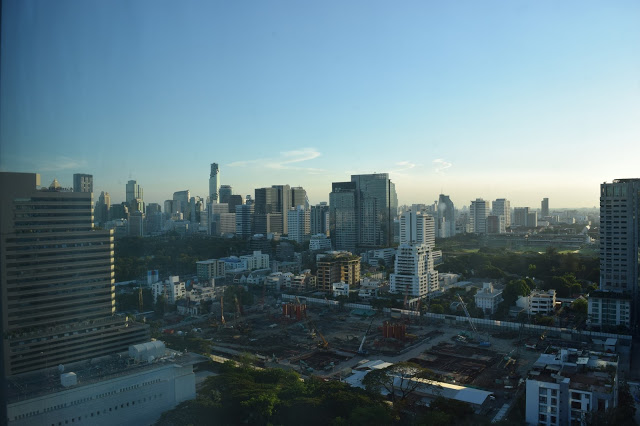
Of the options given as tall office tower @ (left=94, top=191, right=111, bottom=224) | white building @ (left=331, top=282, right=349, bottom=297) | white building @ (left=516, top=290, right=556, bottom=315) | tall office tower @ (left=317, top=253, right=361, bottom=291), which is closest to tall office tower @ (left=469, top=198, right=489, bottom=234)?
tall office tower @ (left=317, top=253, right=361, bottom=291)

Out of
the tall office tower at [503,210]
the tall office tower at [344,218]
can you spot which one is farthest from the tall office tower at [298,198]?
the tall office tower at [503,210]

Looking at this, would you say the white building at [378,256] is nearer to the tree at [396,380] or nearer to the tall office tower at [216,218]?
the tall office tower at [216,218]

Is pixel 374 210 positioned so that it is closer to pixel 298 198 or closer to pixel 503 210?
pixel 298 198

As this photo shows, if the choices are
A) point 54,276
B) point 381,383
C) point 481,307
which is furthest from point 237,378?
point 481,307

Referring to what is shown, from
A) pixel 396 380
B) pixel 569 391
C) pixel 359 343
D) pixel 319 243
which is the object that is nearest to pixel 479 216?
pixel 319 243

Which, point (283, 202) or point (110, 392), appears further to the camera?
point (283, 202)

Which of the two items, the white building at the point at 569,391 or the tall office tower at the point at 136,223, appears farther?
the tall office tower at the point at 136,223

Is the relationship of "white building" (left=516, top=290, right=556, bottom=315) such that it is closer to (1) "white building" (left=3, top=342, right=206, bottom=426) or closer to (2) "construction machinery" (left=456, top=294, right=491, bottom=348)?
(2) "construction machinery" (left=456, top=294, right=491, bottom=348)
